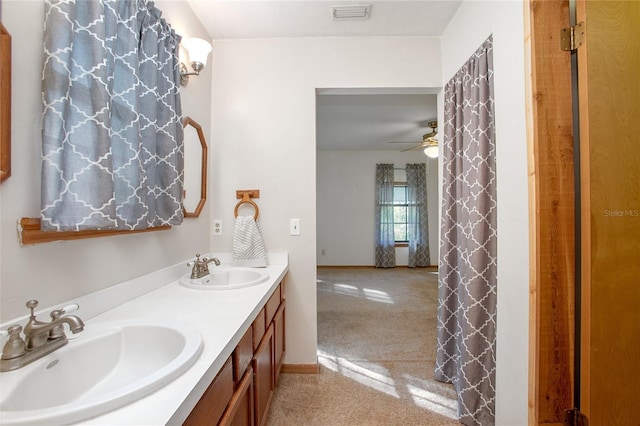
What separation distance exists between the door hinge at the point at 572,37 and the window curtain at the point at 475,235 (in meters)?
0.35

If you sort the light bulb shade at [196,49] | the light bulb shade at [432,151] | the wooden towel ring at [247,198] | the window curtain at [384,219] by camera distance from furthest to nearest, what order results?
the window curtain at [384,219], the light bulb shade at [432,151], the wooden towel ring at [247,198], the light bulb shade at [196,49]

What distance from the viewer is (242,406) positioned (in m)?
0.98

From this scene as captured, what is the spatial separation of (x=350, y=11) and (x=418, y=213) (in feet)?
15.7

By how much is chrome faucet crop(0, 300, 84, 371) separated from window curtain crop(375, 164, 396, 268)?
550 cm

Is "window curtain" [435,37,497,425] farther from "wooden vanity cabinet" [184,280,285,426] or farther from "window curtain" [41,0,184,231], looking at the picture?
"window curtain" [41,0,184,231]

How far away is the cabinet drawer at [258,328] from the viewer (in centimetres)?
116

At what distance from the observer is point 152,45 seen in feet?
4.02

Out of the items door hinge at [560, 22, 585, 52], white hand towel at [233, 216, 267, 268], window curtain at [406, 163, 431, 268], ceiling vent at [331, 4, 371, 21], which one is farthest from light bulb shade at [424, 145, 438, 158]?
white hand towel at [233, 216, 267, 268]

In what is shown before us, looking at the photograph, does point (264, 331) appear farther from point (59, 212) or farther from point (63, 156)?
point (63, 156)

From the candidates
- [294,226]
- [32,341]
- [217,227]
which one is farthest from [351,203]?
[32,341]

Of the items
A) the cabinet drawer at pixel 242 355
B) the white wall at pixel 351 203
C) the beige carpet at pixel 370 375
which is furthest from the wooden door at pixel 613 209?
the white wall at pixel 351 203

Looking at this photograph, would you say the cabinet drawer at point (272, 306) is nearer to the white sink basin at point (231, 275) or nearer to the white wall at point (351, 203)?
the white sink basin at point (231, 275)

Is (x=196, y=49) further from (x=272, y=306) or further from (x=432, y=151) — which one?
(x=432, y=151)

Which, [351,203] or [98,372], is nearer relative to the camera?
[98,372]
